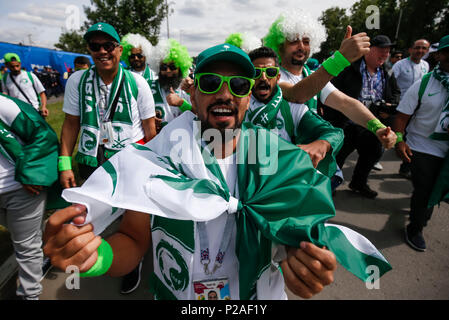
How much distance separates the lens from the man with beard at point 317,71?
1.68m

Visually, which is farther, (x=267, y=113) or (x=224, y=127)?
(x=267, y=113)

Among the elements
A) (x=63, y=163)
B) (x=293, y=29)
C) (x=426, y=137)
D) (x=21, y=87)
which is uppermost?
(x=293, y=29)

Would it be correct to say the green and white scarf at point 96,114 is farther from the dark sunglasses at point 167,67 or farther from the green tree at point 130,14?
the green tree at point 130,14

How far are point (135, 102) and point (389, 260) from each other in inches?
126

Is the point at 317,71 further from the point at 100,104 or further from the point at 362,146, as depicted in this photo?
the point at 362,146

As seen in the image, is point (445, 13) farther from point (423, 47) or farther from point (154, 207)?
point (154, 207)

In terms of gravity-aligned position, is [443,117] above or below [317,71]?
below

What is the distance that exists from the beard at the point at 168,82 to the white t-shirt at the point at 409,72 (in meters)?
4.85

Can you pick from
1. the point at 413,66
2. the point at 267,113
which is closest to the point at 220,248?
the point at 267,113

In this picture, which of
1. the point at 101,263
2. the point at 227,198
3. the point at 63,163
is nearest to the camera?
the point at 101,263

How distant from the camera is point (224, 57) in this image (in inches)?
48.1

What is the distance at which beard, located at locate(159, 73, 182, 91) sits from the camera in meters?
3.72

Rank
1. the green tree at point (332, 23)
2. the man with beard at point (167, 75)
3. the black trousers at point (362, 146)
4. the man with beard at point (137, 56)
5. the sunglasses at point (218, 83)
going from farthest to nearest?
the green tree at point (332, 23) → the man with beard at point (137, 56) → the black trousers at point (362, 146) → the man with beard at point (167, 75) → the sunglasses at point (218, 83)

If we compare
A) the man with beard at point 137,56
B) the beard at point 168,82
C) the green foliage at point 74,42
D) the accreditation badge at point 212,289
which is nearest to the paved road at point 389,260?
the accreditation badge at point 212,289
